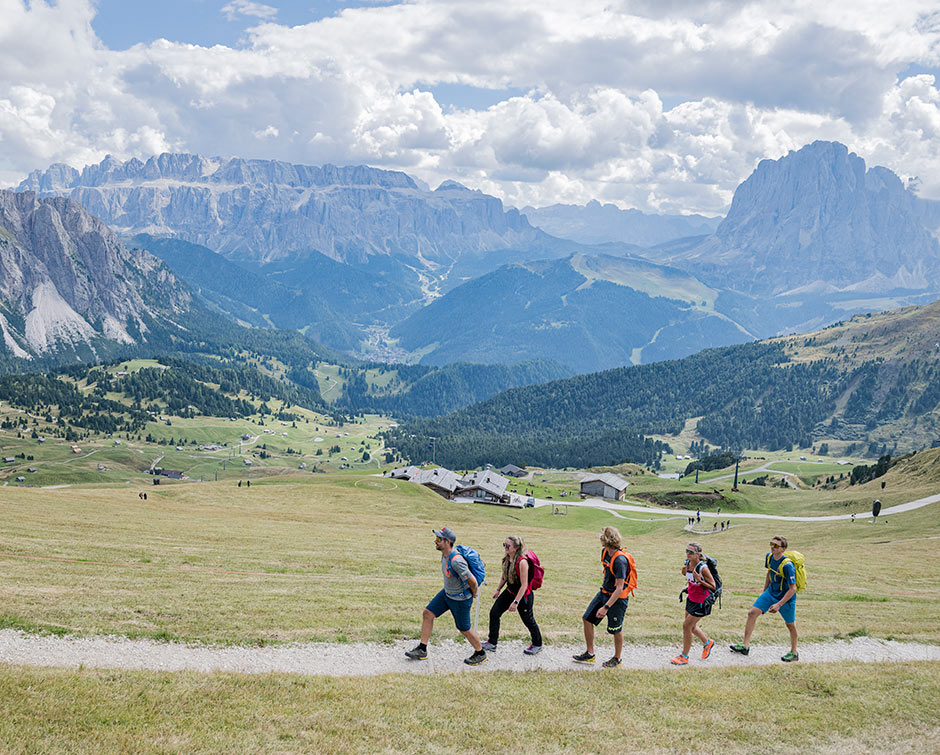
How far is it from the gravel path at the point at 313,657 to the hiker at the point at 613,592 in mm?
578

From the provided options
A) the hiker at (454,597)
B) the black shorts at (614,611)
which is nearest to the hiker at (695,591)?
the black shorts at (614,611)

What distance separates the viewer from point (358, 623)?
2342 centimetres

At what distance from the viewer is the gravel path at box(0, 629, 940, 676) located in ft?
61.8

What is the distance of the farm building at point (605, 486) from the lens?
141875 mm

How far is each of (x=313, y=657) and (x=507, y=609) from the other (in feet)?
19.7

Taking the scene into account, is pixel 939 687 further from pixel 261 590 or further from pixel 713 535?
pixel 713 535

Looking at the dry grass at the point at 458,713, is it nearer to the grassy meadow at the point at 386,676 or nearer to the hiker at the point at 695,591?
the grassy meadow at the point at 386,676

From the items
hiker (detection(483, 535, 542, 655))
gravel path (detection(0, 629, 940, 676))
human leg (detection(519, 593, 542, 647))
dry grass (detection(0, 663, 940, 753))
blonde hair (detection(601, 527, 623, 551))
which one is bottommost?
gravel path (detection(0, 629, 940, 676))

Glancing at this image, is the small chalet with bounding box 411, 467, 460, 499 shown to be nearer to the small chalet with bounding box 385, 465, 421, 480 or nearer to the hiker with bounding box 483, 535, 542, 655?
the small chalet with bounding box 385, 465, 421, 480

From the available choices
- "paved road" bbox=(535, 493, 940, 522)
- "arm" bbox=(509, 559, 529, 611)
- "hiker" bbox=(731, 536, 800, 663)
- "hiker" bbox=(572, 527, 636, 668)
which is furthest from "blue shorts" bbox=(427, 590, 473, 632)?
"paved road" bbox=(535, 493, 940, 522)

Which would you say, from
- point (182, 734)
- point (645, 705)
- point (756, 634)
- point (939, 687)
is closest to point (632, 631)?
point (756, 634)

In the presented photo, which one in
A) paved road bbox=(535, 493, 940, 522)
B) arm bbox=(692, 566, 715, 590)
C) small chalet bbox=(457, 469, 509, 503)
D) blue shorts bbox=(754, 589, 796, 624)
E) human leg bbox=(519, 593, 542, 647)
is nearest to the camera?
human leg bbox=(519, 593, 542, 647)

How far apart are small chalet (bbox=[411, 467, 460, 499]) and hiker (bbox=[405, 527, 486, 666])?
12409 cm

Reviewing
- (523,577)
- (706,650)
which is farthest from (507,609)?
(706,650)
